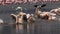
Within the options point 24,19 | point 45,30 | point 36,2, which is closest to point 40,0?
point 36,2

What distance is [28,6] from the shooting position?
39.1 metres

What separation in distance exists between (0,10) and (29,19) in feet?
41.5

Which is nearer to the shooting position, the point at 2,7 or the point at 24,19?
the point at 24,19

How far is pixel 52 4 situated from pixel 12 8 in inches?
140

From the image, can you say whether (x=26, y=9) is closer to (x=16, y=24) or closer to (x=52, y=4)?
(x=52, y=4)

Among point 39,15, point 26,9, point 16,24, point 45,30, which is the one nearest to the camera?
point 45,30

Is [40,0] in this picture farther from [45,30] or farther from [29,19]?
[45,30]

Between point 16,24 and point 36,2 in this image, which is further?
point 36,2

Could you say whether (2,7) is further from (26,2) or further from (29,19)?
(29,19)

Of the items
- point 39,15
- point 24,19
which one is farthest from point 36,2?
point 24,19

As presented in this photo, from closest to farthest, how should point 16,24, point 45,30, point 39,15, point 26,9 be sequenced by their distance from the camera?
point 45,30 → point 16,24 → point 39,15 → point 26,9

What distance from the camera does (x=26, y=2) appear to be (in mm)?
40031

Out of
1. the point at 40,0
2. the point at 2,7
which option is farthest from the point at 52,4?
the point at 2,7

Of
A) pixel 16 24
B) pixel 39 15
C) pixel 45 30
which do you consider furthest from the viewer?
pixel 39 15
